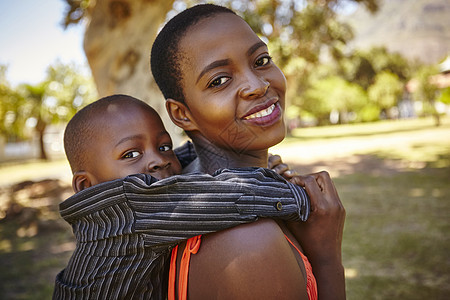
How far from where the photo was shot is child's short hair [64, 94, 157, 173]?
1431mm

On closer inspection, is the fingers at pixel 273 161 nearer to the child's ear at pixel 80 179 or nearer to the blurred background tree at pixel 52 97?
the child's ear at pixel 80 179

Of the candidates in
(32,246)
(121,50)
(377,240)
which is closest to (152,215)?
(121,50)

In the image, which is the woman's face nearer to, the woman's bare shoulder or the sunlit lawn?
the woman's bare shoulder

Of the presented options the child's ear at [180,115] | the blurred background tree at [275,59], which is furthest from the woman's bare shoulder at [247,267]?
the blurred background tree at [275,59]

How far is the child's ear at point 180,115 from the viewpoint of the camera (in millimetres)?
1389

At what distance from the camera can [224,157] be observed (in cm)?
141

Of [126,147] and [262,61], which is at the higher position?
[262,61]

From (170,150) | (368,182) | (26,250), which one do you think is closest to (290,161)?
(368,182)

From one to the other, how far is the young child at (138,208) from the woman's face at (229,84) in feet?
0.66

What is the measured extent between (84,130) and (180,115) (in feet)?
1.28

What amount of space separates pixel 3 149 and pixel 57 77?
9.65 metres

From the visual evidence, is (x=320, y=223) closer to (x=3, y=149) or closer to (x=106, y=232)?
(x=106, y=232)

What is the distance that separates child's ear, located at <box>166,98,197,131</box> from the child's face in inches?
4.2

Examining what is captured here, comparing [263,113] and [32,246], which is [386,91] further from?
[263,113]
